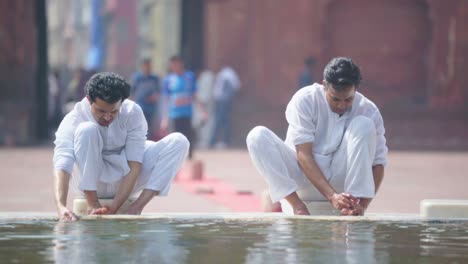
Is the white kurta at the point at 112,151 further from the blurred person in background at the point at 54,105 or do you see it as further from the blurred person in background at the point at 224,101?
the blurred person in background at the point at 54,105

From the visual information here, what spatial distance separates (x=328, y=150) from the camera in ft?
28.0

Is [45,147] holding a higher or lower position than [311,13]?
lower

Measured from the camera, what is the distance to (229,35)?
2753cm

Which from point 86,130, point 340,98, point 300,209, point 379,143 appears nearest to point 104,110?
point 86,130

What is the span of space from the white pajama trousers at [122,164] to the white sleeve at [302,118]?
0.69m

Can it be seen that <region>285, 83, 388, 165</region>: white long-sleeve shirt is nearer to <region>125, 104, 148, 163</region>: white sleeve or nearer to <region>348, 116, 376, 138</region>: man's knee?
<region>348, 116, 376, 138</region>: man's knee

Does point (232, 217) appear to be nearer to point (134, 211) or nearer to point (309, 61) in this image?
point (134, 211)

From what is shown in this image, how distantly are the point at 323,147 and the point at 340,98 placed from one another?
0.34 metres

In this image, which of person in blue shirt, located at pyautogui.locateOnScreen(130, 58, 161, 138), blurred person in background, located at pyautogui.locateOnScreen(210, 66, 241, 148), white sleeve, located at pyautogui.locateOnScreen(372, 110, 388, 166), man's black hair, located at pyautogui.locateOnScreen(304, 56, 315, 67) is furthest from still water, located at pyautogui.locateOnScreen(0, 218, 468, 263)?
blurred person in background, located at pyautogui.locateOnScreen(210, 66, 241, 148)

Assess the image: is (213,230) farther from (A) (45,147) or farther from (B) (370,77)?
(B) (370,77)

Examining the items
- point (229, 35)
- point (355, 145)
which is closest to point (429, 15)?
point (229, 35)

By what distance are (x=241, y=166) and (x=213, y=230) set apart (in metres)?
12.3

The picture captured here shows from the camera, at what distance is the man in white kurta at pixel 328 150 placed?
827 cm

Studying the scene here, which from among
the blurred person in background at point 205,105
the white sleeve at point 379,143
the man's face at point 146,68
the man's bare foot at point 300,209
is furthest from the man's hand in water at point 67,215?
the blurred person in background at point 205,105
